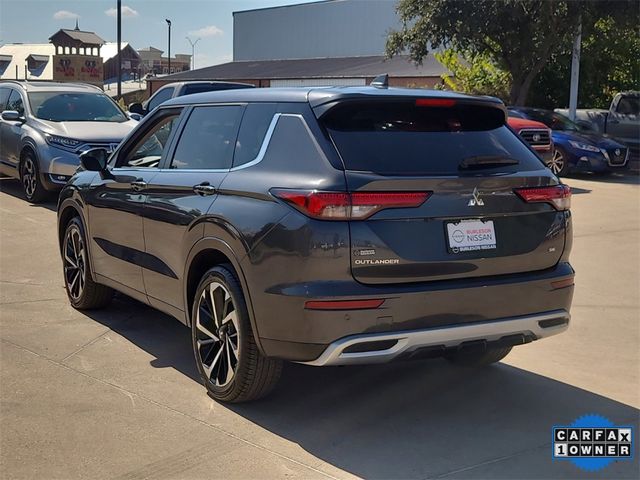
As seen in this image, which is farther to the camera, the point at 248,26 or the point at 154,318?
the point at 248,26

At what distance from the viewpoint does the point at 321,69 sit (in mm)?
44562

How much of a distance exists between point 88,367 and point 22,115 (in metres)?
8.43

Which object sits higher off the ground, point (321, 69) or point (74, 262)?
point (321, 69)

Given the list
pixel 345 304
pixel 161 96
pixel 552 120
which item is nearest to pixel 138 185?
pixel 345 304

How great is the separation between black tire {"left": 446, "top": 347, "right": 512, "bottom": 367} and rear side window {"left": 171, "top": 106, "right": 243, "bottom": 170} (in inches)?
76.3

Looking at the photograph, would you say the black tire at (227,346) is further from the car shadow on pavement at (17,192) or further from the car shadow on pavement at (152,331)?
the car shadow on pavement at (17,192)

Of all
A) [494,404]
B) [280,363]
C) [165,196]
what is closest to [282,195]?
[280,363]

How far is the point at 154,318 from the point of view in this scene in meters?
6.30

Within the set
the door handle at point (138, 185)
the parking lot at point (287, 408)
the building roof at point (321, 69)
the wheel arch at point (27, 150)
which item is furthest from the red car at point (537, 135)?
the building roof at point (321, 69)

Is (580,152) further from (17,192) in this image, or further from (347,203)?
(347,203)

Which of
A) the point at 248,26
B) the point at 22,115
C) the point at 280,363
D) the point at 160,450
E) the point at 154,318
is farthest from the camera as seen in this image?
the point at 248,26

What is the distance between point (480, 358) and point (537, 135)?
39.2 feet

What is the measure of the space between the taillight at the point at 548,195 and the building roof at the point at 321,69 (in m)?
29.0

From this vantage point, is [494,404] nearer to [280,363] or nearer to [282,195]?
[280,363]
